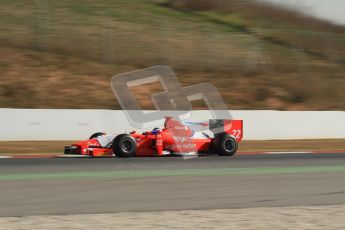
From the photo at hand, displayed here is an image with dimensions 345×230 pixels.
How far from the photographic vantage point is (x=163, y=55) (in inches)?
975

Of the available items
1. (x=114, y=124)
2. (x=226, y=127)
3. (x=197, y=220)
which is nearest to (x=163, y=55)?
(x=114, y=124)

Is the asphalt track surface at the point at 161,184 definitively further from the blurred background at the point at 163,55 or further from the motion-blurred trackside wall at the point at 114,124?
the blurred background at the point at 163,55

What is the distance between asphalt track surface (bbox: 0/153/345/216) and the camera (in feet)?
23.6

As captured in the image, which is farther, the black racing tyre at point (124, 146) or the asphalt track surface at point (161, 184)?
the black racing tyre at point (124, 146)

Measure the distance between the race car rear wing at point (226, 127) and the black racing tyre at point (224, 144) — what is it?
18 centimetres

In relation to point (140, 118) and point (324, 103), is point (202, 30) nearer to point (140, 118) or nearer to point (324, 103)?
point (324, 103)

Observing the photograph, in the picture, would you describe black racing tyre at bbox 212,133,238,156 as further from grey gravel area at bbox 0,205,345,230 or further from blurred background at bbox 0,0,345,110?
blurred background at bbox 0,0,345,110

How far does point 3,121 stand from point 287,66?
14073 millimetres

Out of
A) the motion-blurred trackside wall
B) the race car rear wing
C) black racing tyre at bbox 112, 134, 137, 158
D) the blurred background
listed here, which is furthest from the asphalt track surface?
the blurred background

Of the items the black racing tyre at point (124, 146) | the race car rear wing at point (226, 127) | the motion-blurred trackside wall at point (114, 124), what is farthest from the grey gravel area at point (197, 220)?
the motion-blurred trackside wall at point (114, 124)

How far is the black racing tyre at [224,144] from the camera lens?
13.8m

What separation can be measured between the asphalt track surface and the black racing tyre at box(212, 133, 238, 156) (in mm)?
757

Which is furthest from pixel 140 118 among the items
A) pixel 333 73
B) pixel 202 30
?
pixel 333 73

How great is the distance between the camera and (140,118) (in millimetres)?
18953
